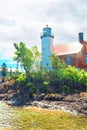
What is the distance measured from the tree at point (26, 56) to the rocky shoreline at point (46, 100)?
5.95m

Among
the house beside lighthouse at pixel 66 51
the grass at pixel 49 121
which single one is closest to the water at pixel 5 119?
the grass at pixel 49 121

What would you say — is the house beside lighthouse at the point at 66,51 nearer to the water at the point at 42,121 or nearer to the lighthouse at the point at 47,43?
the lighthouse at the point at 47,43

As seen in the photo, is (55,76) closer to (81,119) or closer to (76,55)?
(76,55)

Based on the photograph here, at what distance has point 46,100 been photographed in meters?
62.5

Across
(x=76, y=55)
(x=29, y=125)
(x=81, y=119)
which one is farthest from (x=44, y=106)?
(x=76, y=55)

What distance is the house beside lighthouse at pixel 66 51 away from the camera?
289 feet

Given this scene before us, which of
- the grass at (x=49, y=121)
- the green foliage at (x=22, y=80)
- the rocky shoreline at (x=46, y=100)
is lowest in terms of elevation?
the grass at (x=49, y=121)

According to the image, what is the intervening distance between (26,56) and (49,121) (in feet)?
120

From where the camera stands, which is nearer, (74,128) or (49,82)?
(74,128)

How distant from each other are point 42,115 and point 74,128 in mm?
11342

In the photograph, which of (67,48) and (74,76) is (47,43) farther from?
(74,76)

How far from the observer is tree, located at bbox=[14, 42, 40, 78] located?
253 ft

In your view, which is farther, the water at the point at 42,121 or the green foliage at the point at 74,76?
the green foliage at the point at 74,76

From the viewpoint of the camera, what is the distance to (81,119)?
1772 inches
